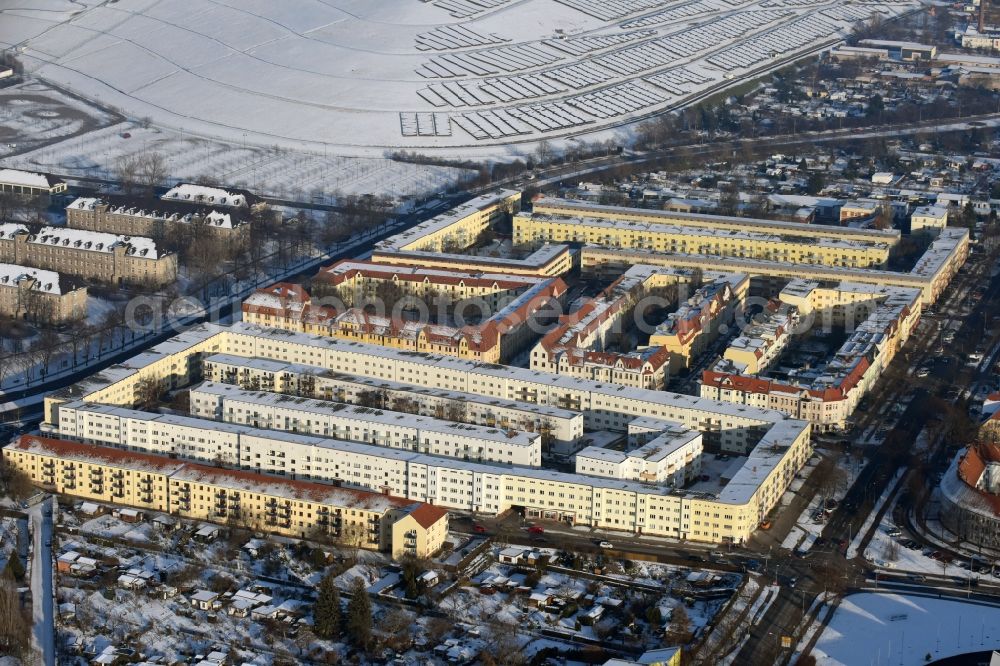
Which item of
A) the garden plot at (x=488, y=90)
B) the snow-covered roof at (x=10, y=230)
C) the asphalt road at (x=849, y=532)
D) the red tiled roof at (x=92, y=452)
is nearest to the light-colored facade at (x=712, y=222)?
the asphalt road at (x=849, y=532)

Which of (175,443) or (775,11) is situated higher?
(775,11)

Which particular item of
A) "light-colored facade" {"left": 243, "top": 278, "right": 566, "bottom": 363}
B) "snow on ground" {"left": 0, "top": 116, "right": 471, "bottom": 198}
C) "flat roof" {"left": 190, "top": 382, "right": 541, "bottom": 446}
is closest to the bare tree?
"flat roof" {"left": 190, "top": 382, "right": 541, "bottom": 446}

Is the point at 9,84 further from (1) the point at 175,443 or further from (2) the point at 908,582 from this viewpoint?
(2) the point at 908,582

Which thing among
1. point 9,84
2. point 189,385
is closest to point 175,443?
point 189,385

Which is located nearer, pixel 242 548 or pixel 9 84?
pixel 242 548

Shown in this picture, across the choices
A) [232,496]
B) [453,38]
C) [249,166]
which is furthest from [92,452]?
[453,38]

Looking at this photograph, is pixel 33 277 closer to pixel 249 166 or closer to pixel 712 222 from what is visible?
pixel 249 166
